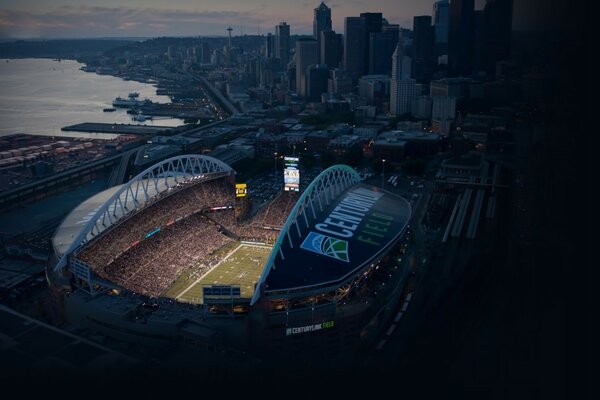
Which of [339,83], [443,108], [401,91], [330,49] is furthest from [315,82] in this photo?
[443,108]

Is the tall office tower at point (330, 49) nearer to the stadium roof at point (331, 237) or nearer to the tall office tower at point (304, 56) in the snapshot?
the tall office tower at point (304, 56)

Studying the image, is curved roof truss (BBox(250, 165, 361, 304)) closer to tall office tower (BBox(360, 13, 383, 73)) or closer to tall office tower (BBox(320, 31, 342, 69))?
tall office tower (BBox(360, 13, 383, 73))

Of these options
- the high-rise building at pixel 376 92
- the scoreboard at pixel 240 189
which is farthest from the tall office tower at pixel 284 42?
the scoreboard at pixel 240 189

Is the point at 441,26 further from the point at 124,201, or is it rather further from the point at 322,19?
the point at 124,201

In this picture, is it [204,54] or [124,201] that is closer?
[124,201]

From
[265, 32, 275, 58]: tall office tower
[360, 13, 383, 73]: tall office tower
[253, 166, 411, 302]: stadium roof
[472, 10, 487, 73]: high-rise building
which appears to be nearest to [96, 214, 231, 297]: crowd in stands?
[253, 166, 411, 302]: stadium roof

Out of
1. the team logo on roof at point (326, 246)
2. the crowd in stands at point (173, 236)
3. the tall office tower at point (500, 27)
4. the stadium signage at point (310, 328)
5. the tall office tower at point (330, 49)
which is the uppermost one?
the tall office tower at point (330, 49)
